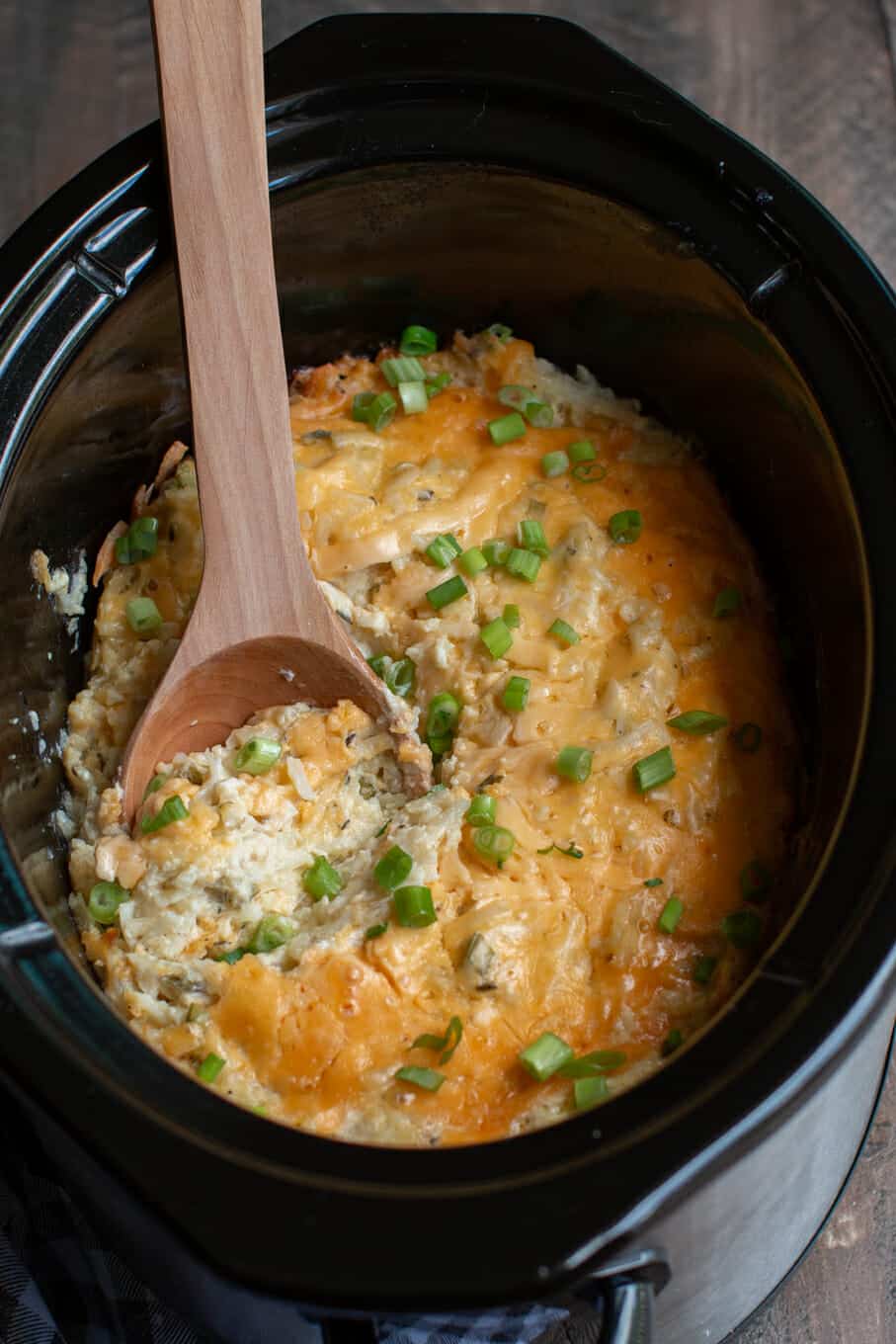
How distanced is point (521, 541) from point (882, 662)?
0.63 metres

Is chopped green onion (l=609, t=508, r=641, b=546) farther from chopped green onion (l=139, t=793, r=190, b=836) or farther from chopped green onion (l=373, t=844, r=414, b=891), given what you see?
chopped green onion (l=139, t=793, r=190, b=836)

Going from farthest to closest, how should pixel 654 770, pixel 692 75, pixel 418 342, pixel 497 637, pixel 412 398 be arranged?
pixel 692 75 → pixel 418 342 → pixel 412 398 → pixel 497 637 → pixel 654 770

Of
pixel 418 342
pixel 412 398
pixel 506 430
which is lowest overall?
pixel 506 430

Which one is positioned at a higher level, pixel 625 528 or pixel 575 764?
pixel 625 528

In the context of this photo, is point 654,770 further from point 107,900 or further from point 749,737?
point 107,900

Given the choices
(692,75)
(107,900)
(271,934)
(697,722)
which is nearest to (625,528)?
(697,722)

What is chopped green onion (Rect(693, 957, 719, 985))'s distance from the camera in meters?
1.69

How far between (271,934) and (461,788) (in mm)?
317

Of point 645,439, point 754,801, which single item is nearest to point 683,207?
point 645,439

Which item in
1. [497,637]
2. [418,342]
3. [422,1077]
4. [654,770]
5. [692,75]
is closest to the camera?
[422,1077]

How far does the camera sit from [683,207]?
1905 mm

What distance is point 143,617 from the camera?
1991 mm

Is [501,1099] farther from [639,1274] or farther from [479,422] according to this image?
[479,422]

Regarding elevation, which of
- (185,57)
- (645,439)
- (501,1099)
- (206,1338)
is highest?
(185,57)
